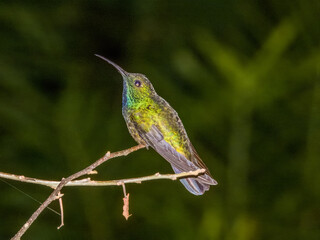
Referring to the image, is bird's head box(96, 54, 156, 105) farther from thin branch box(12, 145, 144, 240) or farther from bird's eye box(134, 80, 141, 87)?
thin branch box(12, 145, 144, 240)

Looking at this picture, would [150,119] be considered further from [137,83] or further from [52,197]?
[52,197]

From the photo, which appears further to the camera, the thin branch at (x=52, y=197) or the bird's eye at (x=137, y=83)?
the bird's eye at (x=137, y=83)

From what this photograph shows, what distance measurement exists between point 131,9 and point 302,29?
1.37 m

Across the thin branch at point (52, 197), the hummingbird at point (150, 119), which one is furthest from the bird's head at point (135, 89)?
the thin branch at point (52, 197)

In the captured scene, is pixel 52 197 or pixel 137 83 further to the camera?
pixel 137 83

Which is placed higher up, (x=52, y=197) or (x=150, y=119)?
(x=150, y=119)

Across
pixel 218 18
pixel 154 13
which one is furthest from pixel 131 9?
pixel 218 18

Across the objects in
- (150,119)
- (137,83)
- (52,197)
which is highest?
(137,83)

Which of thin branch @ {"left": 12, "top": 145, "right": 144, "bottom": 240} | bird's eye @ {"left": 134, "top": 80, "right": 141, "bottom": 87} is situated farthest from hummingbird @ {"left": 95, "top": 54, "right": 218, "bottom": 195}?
thin branch @ {"left": 12, "top": 145, "right": 144, "bottom": 240}

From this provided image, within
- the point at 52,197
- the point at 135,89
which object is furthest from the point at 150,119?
the point at 52,197

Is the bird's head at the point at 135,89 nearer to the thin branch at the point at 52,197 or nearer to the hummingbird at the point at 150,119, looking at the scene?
the hummingbird at the point at 150,119

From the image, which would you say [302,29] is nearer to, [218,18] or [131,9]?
[218,18]

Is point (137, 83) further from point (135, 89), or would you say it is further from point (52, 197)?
point (52, 197)

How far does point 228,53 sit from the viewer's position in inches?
86.4
